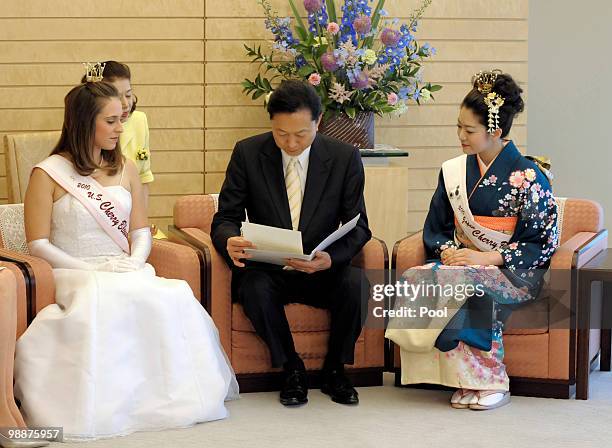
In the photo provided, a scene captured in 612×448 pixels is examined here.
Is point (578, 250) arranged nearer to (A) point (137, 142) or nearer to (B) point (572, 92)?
(A) point (137, 142)

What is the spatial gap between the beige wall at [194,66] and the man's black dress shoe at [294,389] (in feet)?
6.45

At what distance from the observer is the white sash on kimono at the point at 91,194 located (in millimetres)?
4270

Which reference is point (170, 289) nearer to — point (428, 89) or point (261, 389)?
point (261, 389)

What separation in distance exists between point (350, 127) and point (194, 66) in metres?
0.95

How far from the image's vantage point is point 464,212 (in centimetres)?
450

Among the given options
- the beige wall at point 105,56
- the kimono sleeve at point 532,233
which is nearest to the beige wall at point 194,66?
the beige wall at point 105,56

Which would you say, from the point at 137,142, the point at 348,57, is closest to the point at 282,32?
the point at 348,57

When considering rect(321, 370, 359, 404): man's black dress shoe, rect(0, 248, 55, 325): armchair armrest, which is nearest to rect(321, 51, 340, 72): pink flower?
rect(321, 370, 359, 404): man's black dress shoe

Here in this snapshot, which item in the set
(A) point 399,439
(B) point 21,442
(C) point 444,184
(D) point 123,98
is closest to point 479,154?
(C) point 444,184

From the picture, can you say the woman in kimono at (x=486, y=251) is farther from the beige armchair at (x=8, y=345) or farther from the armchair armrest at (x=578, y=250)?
the beige armchair at (x=8, y=345)

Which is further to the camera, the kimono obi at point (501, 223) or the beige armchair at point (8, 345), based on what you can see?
the kimono obi at point (501, 223)

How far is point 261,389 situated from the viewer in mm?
4508

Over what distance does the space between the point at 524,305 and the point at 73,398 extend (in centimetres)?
179

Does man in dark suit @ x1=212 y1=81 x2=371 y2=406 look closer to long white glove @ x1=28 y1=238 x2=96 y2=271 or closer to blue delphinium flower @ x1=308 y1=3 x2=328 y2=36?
long white glove @ x1=28 y1=238 x2=96 y2=271
